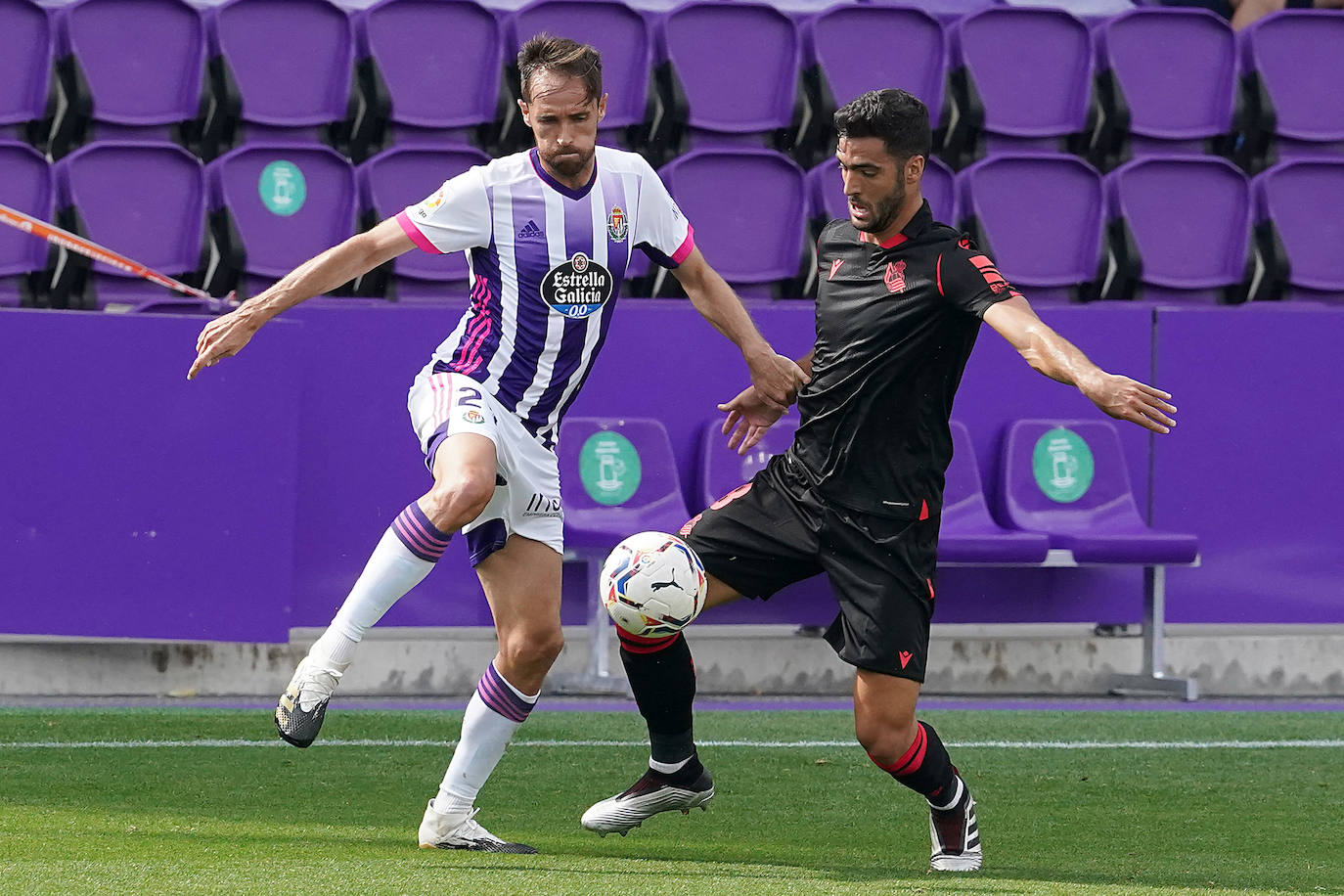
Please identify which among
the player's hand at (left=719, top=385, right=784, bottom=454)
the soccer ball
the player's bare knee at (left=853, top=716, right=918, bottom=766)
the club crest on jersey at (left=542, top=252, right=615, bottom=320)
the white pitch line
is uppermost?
the club crest on jersey at (left=542, top=252, right=615, bottom=320)

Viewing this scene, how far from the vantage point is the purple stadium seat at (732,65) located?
955cm

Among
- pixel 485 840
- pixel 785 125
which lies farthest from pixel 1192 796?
pixel 785 125

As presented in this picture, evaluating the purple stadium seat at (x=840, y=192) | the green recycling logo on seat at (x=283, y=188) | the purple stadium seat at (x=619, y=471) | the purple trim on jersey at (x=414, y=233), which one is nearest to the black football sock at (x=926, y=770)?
the purple trim on jersey at (x=414, y=233)

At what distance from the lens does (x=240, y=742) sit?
6273 mm

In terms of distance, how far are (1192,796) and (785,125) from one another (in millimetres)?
4963

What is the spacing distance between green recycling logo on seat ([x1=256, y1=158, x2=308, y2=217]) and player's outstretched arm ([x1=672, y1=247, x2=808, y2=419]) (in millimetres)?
4274

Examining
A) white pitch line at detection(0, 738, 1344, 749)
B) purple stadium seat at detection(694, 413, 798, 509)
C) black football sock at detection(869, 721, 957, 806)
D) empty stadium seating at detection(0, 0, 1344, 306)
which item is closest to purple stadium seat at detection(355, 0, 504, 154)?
empty stadium seating at detection(0, 0, 1344, 306)

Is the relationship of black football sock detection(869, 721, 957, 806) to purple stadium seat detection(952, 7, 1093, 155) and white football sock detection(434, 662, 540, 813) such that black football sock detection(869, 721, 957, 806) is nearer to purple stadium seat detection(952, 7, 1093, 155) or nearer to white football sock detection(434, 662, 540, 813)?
white football sock detection(434, 662, 540, 813)

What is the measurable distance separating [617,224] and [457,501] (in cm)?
92

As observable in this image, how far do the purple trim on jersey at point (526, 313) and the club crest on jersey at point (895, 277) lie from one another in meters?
0.86

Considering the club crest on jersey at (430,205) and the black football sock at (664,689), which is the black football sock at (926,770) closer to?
the black football sock at (664,689)

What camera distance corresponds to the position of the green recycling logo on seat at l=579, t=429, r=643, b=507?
7711mm

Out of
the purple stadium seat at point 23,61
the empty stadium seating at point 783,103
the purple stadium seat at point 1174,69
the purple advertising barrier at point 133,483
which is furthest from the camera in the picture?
the purple stadium seat at point 1174,69

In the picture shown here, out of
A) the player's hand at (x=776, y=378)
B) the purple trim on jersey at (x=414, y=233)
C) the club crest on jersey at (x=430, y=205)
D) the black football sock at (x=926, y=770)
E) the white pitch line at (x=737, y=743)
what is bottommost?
the white pitch line at (x=737, y=743)
